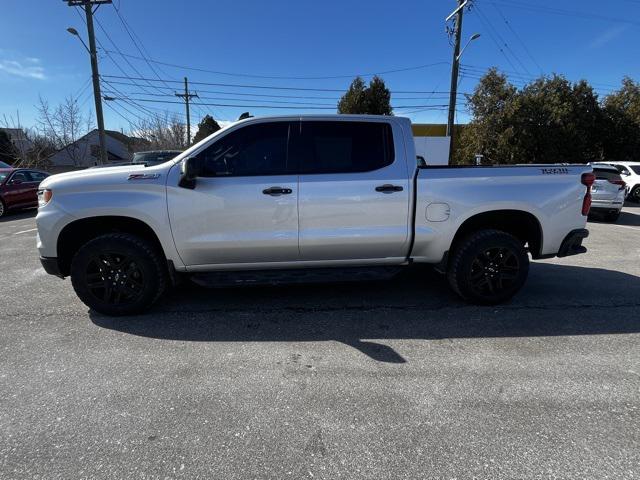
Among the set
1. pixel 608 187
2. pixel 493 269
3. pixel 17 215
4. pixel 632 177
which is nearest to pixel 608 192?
pixel 608 187

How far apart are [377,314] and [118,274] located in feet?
8.93

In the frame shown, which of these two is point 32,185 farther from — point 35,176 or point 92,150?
point 92,150

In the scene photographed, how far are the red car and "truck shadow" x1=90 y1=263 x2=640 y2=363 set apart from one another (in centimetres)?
1118

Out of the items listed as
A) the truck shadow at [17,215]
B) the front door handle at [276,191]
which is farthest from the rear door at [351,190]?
the truck shadow at [17,215]

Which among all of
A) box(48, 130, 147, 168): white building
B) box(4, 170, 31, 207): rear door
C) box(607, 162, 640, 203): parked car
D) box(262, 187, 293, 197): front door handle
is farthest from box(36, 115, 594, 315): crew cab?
box(48, 130, 147, 168): white building

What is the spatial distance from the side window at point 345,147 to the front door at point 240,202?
0.76ft

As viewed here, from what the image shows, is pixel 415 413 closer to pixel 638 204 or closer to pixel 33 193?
pixel 33 193

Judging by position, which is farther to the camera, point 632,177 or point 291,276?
point 632,177

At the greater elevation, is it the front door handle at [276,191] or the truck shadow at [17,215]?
the front door handle at [276,191]

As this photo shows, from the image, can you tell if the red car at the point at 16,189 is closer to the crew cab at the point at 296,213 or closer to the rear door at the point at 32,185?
the rear door at the point at 32,185

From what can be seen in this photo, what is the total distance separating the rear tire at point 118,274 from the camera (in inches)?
148

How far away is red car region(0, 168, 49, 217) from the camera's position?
12.1 m

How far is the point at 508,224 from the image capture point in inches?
177

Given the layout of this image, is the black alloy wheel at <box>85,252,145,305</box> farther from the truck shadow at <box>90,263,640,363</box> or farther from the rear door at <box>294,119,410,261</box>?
the rear door at <box>294,119,410,261</box>
